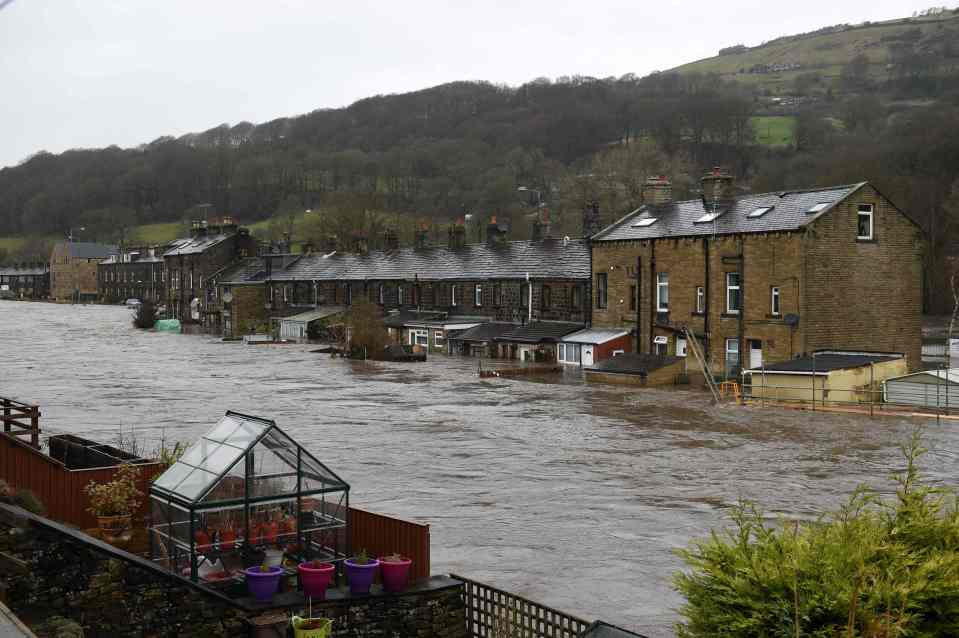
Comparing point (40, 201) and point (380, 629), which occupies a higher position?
point (40, 201)

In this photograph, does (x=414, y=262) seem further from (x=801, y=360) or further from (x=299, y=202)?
(x=299, y=202)

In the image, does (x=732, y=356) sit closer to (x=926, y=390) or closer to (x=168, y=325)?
(x=926, y=390)

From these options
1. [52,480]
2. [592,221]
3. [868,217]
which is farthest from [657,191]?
[52,480]

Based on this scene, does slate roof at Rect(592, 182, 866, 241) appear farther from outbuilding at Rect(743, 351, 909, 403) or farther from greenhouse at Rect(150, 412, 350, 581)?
greenhouse at Rect(150, 412, 350, 581)

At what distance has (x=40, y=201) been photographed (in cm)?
19662

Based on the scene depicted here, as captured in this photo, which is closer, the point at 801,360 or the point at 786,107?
the point at 801,360

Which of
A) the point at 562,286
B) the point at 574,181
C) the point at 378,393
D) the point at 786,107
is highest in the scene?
the point at 786,107

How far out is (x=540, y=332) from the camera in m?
52.9

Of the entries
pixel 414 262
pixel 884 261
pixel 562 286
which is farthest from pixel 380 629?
pixel 414 262

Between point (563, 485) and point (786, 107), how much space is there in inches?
7472

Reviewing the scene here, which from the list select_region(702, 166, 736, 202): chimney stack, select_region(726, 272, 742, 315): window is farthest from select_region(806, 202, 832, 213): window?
select_region(702, 166, 736, 202): chimney stack

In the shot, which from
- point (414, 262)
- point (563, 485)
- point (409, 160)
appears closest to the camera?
point (563, 485)

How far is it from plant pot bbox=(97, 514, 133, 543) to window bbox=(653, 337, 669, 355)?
33011 millimetres

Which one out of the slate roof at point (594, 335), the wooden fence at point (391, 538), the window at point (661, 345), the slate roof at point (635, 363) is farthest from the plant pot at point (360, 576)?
the slate roof at point (594, 335)
